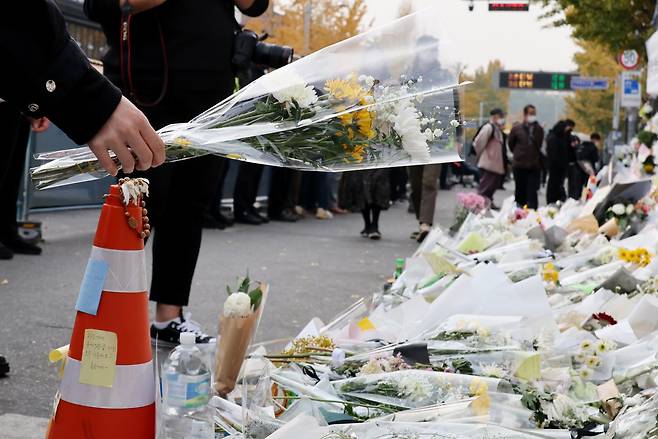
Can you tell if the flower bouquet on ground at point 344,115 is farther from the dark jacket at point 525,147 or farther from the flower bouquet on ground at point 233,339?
the dark jacket at point 525,147

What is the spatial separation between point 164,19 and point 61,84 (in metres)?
2.22

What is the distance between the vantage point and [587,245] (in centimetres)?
611

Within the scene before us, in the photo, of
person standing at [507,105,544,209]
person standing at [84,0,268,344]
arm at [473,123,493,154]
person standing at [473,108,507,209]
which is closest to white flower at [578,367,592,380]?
person standing at [84,0,268,344]

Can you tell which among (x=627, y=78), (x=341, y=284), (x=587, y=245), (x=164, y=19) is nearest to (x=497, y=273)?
(x=164, y=19)

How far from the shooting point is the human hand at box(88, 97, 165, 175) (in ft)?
7.04

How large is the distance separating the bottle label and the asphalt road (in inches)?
37.8

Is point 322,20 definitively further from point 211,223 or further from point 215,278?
point 215,278

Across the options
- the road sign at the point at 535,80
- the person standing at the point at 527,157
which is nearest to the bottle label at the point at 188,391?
the person standing at the point at 527,157

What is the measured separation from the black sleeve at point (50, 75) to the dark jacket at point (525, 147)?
14.4m

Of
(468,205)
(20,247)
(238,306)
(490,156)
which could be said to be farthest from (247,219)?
(238,306)

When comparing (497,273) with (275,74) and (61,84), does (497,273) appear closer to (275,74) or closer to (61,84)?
(275,74)

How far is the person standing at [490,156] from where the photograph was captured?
14.5 m

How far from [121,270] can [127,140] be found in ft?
1.51

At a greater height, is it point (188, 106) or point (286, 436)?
point (188, 106)
